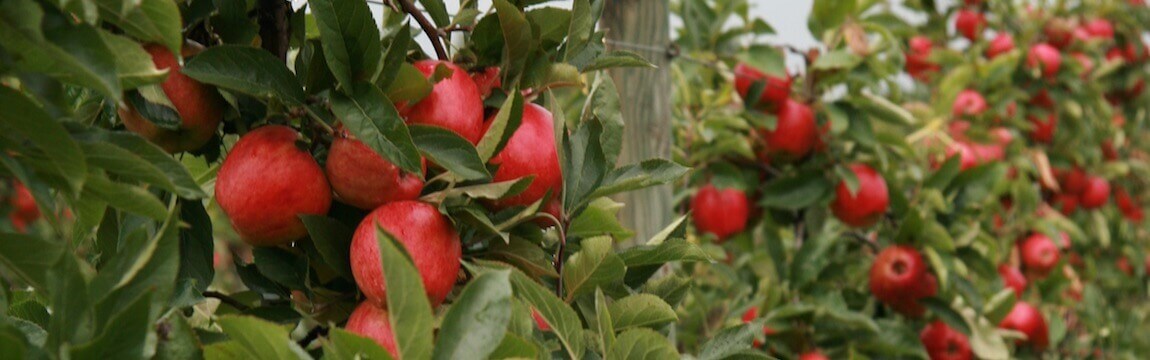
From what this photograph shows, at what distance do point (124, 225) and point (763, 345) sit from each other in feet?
3.92

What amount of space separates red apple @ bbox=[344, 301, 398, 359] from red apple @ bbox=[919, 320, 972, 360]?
1508 millimetres

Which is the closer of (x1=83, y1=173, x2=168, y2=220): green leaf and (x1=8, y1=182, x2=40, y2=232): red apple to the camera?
(x1=83, y1=173, x2=168, y2=220): green leaf

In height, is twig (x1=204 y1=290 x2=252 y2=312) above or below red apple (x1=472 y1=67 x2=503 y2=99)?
below

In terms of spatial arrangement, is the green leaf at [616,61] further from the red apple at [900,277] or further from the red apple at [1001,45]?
the red apple at [1001,45]

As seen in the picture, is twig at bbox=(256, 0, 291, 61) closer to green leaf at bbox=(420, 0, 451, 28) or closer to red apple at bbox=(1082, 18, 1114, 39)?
green leaf at bbox=(420, 0, 451, 28)

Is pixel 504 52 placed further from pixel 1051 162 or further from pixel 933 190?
pixel 1051 162

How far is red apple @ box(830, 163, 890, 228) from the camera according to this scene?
1.94 meters

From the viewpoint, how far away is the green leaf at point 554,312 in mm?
689

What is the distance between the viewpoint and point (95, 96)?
79 centimetres

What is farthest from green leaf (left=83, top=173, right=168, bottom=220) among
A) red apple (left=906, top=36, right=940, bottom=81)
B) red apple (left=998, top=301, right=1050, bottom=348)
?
red apple (left=906, top=36, right=940, bottom=81)

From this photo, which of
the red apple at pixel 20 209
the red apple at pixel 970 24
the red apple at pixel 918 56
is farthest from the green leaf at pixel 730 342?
the red apple at pixel 20 209

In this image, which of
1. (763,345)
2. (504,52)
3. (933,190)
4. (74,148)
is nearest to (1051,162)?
(933,190)

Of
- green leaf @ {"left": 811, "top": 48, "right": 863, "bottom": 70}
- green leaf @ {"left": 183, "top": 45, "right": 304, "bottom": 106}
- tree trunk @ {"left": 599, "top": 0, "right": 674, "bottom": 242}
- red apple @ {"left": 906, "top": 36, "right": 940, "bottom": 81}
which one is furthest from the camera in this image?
red apple @ {"left": 906, "top": 36, "right": 940, "bottom": 81}

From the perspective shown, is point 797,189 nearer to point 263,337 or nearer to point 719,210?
point 719,210
